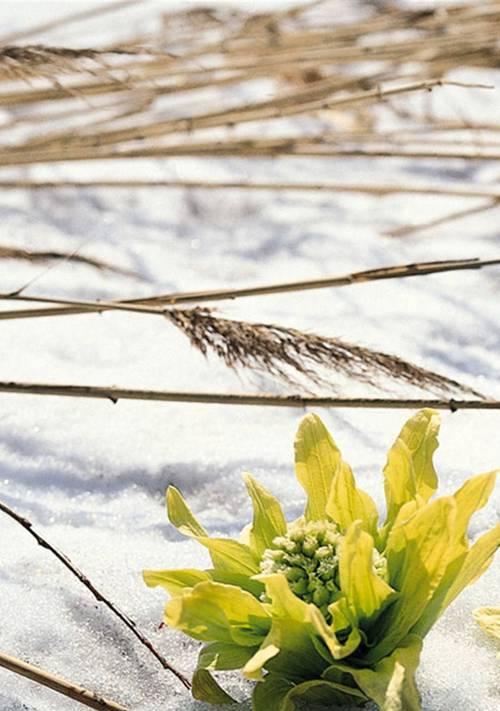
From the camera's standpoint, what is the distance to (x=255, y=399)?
27.3 inches

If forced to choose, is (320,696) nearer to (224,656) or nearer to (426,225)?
(224,656)

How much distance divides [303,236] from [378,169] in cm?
27

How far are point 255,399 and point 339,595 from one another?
18 cm

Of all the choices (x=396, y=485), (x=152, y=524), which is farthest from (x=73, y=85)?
(x=396, y=485)

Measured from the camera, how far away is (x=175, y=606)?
0.52 meters

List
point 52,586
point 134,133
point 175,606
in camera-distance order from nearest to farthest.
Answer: point 175,606 < point 52,586 < point 134,133

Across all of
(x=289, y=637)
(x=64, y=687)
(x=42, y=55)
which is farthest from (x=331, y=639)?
(x=42, y=55)

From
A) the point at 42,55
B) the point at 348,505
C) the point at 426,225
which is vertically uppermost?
the point at 42,55

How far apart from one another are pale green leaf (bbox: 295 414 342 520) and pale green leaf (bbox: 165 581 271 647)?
0.26 ft

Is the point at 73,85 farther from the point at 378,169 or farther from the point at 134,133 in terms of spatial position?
the point at 378,169

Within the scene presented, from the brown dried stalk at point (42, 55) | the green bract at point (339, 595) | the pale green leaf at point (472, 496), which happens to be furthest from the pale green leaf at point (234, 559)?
the brown dried stalk at point (42, 55)

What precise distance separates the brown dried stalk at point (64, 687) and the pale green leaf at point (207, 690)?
0.04 metres

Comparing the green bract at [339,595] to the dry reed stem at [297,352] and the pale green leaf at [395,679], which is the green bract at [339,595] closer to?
the pale green leaf at [395,679]

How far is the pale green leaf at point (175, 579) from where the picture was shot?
56cm
